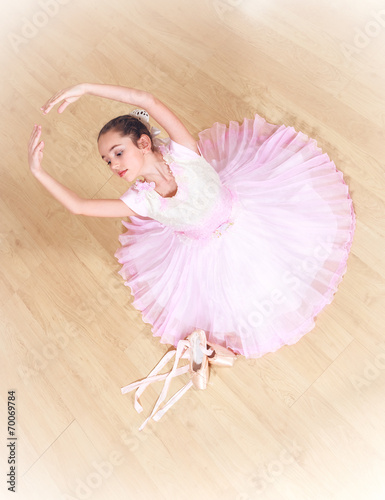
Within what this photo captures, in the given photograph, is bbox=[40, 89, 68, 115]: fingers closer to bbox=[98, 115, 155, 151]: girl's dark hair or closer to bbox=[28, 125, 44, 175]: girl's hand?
bbox=[28, 125, 44, 175]: girl's hand

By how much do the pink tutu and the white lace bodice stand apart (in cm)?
1

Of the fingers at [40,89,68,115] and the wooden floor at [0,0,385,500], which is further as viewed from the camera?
the wooden floor at [0,0,385,500]

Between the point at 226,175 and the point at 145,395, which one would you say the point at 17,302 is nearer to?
the point at 145,395

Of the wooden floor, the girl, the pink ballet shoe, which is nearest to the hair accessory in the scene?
the girl

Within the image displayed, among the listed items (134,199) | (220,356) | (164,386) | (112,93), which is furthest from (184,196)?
(164,386)

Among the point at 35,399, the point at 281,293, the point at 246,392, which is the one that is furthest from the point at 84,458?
the point at 281,293

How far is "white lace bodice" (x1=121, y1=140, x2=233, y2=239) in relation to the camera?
4.21ft

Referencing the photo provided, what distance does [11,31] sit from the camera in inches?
84.4

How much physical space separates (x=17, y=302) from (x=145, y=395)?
2.00 feet

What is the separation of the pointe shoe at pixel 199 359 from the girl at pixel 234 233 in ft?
0.16

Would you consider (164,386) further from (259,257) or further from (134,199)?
(134,199)

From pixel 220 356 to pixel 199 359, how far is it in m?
0.07

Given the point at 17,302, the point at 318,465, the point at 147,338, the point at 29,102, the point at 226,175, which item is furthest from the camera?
the point at 29,102

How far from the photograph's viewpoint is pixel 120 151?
1196 mm
